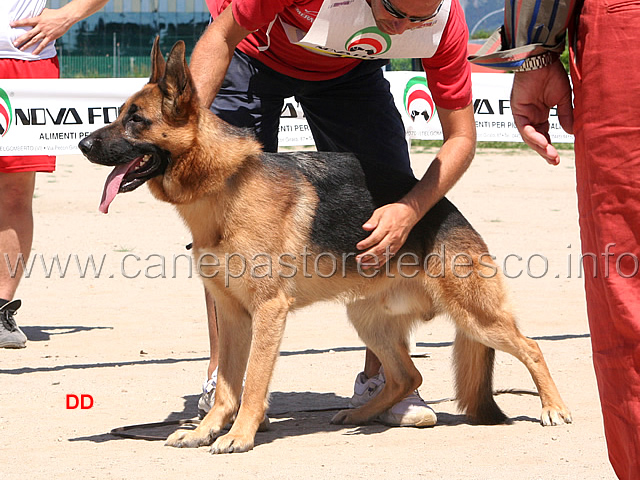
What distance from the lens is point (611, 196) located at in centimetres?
239

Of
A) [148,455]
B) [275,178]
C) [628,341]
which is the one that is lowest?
[148,455]

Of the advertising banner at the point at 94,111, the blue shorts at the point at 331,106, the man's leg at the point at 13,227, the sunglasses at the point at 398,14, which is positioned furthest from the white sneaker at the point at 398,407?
the advertising banner at the point at 94,111

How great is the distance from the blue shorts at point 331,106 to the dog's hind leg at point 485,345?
30.9 inches

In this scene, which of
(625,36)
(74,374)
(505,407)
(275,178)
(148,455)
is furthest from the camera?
(74,374)

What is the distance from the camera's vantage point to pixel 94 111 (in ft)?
24.2

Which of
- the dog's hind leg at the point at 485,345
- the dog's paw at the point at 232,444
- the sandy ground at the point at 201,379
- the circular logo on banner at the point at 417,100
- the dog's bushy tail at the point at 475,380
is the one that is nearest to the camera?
the sandy ground at the point at 201,379

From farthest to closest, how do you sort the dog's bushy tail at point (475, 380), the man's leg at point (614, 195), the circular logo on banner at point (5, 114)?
1. the circular logo on banner at point (5, 114)
2. the dog's bushy tail at point (475, 380)
3. the man's leg at point (614, 195)

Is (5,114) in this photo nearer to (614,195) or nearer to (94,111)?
(94,111)

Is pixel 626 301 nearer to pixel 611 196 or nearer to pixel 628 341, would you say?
pixel 628 341

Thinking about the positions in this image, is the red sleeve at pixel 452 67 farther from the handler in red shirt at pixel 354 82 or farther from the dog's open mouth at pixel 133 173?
the dog's open mouth at pixel 133 173

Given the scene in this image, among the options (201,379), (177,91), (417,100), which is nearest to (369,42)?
(177,91)

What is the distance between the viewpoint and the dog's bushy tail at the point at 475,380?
470 centimetres

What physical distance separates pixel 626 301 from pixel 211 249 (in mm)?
2296

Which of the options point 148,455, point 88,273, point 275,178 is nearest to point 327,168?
point 275,178
